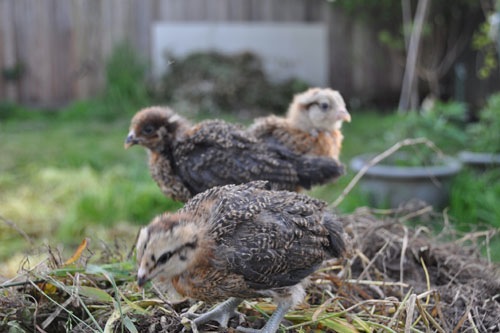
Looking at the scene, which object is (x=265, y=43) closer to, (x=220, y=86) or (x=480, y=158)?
(x=220, y=86)

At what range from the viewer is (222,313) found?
2160mm

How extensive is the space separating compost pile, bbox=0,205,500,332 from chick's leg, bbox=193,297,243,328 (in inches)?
1.3

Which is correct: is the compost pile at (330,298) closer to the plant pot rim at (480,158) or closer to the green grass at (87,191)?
the green grass at (87,191)

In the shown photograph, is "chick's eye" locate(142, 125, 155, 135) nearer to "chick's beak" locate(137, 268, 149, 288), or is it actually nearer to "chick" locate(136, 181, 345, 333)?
"chick" locate(136, 181, 345, 333)

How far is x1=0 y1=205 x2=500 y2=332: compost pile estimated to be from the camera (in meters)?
2.07

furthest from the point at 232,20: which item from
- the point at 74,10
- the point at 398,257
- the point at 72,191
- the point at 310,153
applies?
the point at 398,257

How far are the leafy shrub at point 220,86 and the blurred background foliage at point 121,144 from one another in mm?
18

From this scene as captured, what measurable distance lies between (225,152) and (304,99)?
27.0 inches

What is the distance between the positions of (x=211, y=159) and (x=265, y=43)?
805 centimetres

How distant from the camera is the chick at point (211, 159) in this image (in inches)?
123

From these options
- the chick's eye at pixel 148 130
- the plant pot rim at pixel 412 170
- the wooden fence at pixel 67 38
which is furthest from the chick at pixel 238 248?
the wooden fence at pixel 67 38

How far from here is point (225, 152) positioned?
314cm

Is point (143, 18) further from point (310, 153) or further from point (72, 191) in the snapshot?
point (310, 153)

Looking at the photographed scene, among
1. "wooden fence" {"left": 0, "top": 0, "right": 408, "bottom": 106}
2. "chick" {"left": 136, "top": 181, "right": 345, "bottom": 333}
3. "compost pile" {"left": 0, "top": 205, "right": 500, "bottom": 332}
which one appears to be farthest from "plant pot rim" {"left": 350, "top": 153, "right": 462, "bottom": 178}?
"wooden fence" {"left": 0, "top": 0, "right": 408, "bottom": 106}
